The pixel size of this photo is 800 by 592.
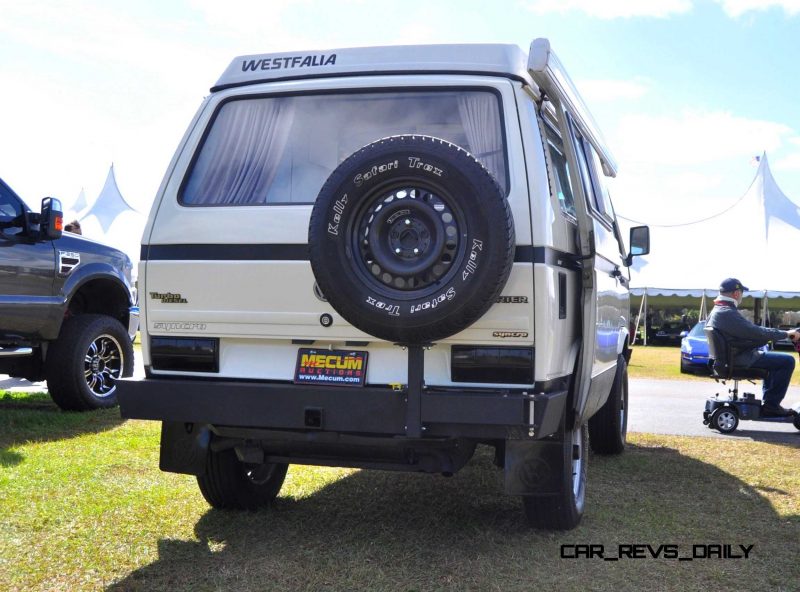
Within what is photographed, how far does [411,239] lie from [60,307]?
17.5 feet

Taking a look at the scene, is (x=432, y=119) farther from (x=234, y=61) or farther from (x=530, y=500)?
(x=530, y=500)

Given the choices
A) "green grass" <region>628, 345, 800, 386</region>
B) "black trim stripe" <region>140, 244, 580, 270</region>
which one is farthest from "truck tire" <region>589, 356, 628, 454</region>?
"green grass" <region>628, 345, 800, 386</region>

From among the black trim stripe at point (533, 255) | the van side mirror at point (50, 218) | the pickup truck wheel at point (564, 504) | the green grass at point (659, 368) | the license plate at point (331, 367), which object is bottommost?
the green grass at point (659, 368)

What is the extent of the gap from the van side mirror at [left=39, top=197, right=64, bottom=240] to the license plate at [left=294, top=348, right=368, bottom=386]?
14.8 feet

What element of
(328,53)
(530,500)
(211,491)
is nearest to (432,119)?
(328,53)

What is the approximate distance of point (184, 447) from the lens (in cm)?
410

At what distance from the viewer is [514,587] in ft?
11.6

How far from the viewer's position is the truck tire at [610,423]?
6.38 meters

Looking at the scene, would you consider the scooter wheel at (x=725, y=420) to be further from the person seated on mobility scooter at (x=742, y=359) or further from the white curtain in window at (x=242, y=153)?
the white curtain in window at (x=242, y=153)

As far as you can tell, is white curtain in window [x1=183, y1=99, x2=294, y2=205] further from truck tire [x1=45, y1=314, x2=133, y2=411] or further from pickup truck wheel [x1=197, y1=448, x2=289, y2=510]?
truck tire [x1=45, y1=314, x2=133, y2=411]

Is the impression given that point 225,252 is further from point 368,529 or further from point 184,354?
point 368,529

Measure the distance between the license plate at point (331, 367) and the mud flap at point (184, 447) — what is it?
682 mm

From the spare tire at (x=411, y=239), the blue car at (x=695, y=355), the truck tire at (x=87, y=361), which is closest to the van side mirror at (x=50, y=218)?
the truck tire at (x=87, y=361)

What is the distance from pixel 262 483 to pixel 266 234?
5.57 ft
